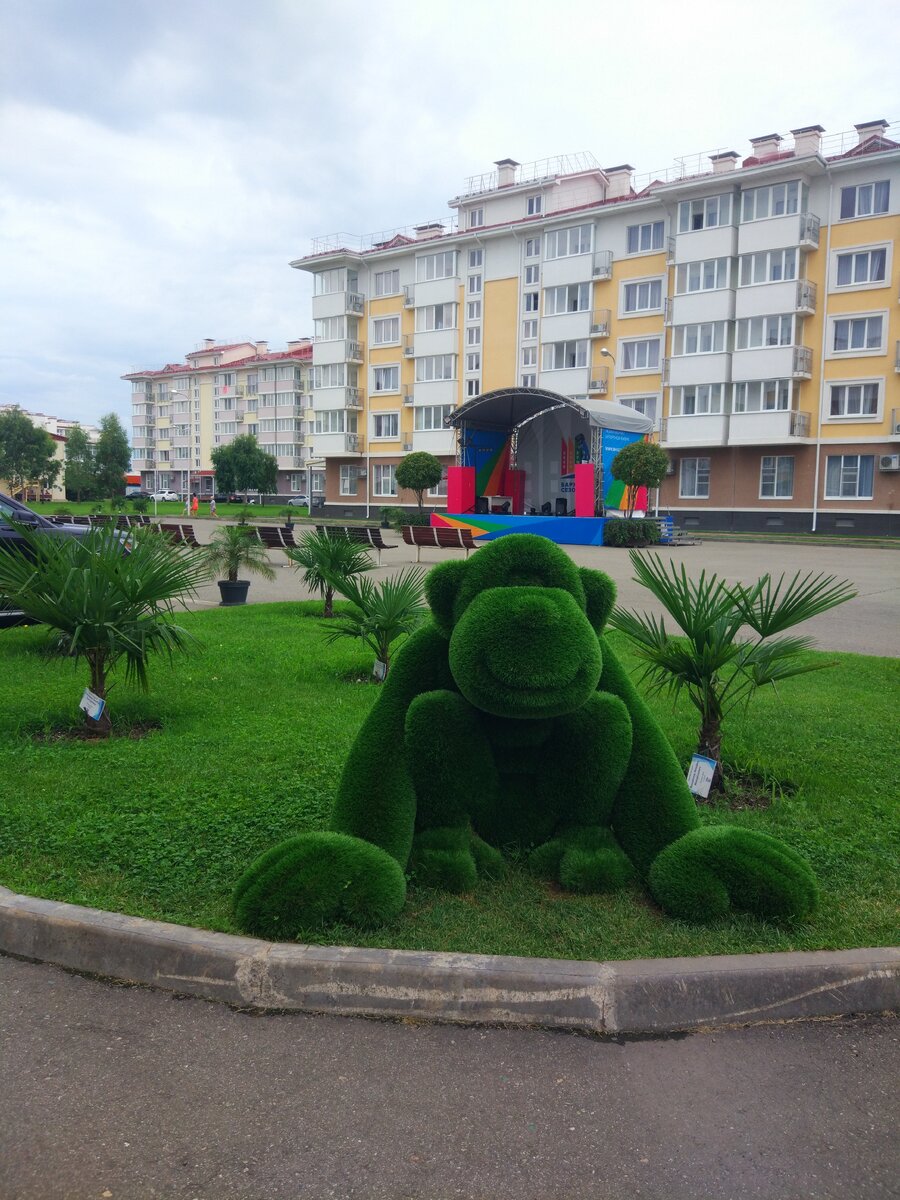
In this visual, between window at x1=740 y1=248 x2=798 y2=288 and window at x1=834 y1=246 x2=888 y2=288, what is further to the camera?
window at x1=740 y1=248 x2=798 y2=288

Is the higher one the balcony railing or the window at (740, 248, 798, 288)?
the window at (740, 248, 798, 288)

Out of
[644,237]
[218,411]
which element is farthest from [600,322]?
[218,411]

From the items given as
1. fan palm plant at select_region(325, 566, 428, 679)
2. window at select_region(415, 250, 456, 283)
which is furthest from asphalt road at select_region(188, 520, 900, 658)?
window at select_region(415, 250, 456, 283)

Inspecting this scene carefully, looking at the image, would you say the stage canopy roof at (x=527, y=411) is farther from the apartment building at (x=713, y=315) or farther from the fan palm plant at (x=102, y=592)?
the fan palm plant at (x=102, y=592)

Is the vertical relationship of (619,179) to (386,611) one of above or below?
above

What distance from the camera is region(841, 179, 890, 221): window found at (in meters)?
38.8

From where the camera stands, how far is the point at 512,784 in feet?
12.6

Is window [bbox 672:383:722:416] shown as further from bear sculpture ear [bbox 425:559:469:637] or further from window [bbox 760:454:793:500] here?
bear sculpture ear [bbox 425:559:469:637]

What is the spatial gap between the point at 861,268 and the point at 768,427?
7.44 meters

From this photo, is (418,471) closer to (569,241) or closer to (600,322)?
(600,322)

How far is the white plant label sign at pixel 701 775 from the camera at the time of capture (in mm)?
4680

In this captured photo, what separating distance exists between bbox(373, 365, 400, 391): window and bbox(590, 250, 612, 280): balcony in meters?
14.3

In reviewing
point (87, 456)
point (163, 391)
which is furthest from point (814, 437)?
point (163, 391)

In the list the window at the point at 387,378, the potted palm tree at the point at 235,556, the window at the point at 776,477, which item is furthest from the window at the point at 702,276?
the potted palm tree at the point at 235,556
